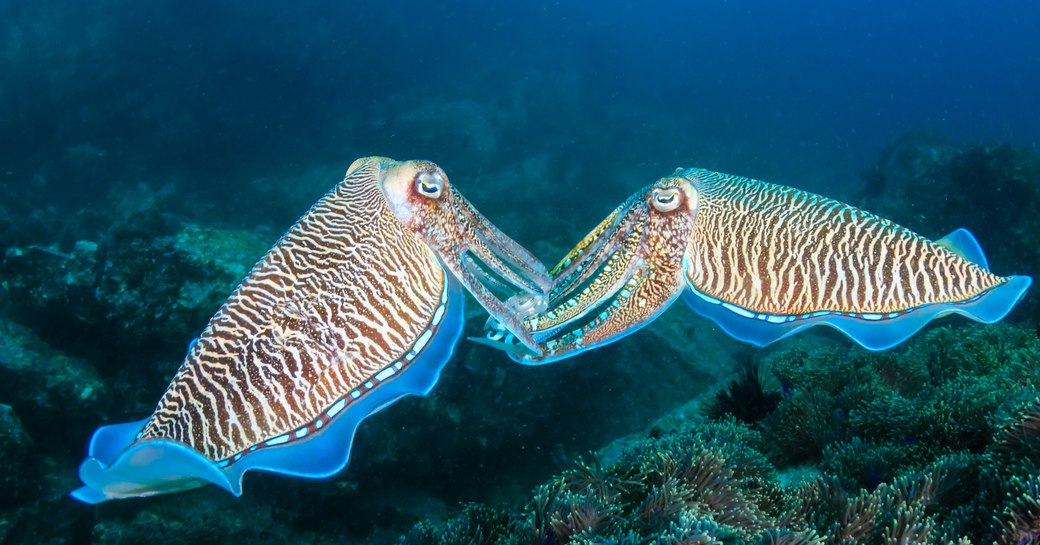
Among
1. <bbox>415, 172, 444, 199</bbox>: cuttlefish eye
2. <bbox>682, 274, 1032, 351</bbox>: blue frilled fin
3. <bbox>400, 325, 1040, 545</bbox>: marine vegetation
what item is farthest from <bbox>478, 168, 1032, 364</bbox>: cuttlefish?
<bbox>415, 172, 444, 199</bbox>: cuttlefish eye

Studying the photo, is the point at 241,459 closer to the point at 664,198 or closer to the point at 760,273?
the point at 664,198

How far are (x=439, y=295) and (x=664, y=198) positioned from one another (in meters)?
1.77

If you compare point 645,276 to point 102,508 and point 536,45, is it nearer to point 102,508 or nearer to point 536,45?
point 102,508

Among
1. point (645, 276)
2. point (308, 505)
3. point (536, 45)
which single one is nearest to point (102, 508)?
point (308, 505)

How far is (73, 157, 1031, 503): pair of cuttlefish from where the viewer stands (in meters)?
3.07

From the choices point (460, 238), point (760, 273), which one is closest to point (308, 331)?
point (460, 238)

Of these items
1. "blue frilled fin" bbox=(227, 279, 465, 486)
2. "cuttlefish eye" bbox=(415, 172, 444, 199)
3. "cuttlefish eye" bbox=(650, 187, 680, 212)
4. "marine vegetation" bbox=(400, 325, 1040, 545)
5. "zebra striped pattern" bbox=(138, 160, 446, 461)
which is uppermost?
"cuttlefish eye" bbox=(415, 172, 444, 199)

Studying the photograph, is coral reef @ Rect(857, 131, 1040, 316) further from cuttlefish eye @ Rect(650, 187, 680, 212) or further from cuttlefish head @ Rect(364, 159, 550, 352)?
cuttlefish head @ Rect(364, 159, 550, 352)

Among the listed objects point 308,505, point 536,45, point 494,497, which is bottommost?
point 494,497

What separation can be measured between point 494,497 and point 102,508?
5397 millimetres

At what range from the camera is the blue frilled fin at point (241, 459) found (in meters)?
2.58

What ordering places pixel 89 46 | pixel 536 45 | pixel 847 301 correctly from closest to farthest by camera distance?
1. pixel 847 301
2. pixel 89 46
3. pixel 536 45

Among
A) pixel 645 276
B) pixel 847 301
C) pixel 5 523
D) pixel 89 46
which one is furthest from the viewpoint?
pixel 89 46

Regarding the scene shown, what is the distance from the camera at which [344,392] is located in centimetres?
331
